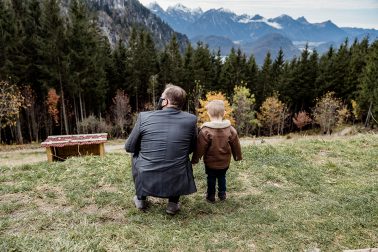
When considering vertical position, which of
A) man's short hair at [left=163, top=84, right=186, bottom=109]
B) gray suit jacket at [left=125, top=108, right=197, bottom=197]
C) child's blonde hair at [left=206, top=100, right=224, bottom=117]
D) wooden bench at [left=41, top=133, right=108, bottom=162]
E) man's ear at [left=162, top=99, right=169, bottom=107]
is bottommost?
wooden bench at [left=41, top=133, right=108, bottom=162]

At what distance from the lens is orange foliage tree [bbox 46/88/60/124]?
4078 centimetres

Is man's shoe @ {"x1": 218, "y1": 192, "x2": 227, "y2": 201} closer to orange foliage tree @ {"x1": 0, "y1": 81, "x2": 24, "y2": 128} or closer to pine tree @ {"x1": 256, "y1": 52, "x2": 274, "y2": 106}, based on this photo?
orange foliage tree @ {"x1": 0, "y1": 81, "x2": 24, "y2": 128}

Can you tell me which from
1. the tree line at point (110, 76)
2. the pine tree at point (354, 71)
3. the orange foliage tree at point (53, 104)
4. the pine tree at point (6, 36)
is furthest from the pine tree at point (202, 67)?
the pine tree at point (6, 36)

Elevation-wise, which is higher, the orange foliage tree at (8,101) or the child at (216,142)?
the child at (216,142)

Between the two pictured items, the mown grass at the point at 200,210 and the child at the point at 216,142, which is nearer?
the mown grass at the point at 200,210

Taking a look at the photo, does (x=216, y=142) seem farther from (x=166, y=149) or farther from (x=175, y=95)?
(x=175, y=95)

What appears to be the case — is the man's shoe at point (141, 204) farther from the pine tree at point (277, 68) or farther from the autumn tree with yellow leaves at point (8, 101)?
the pine tree at point (277, 68)

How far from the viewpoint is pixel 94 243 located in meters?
4.17

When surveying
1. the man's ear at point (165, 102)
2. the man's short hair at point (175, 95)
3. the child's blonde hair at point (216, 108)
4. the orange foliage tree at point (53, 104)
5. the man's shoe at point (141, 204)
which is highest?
the man's short hair at point (175, 95)

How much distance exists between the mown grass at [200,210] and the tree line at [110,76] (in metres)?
26.6

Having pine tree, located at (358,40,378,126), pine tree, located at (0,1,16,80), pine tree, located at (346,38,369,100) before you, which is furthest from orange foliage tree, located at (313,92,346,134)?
pine tree, located at (0,1,16,80)

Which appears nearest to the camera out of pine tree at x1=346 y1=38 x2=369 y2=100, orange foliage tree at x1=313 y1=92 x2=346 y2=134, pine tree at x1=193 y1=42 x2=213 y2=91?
orange foliage tree at x1=313 y1=92 x2=346 y2=134

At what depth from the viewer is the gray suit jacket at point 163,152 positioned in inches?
207

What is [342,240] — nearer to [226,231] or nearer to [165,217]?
[226,231]
